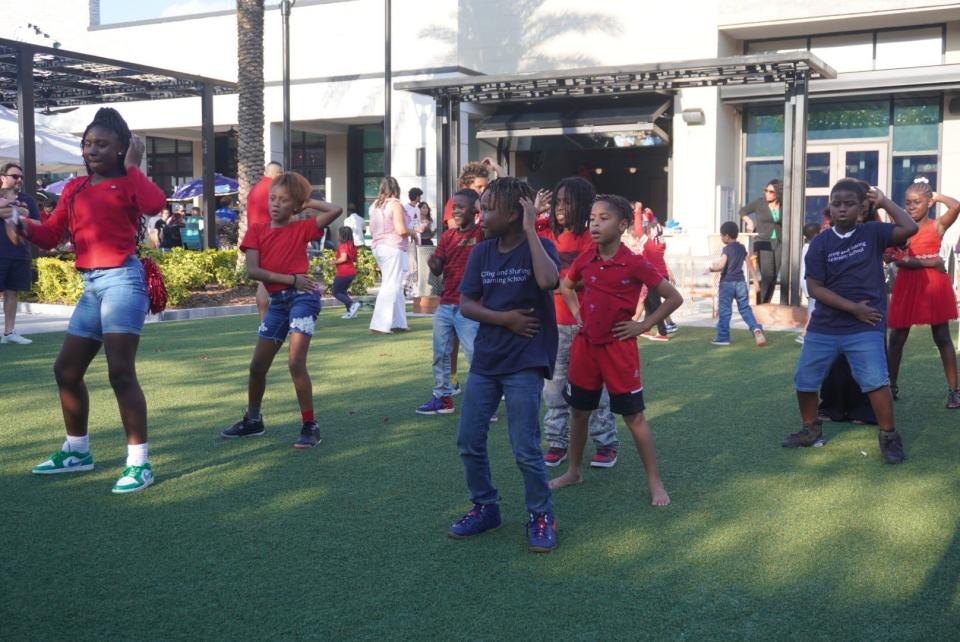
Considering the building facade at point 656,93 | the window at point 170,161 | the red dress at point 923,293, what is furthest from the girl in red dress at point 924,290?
the window at point 170,161

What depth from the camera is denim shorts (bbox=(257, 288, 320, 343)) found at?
242 inches

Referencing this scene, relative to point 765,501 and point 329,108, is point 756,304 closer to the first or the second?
point 765,501

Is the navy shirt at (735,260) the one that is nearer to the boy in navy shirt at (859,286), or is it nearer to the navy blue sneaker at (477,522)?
the boy in navy shirt at (859,286)

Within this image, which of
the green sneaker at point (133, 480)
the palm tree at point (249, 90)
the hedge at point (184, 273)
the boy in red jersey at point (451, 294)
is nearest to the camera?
the green sneaker at point (133, 480)

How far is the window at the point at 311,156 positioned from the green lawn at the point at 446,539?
75.8 ft

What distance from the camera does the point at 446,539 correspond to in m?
4.45

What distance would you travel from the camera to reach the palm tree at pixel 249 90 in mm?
17984

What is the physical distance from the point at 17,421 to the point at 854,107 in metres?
19.4

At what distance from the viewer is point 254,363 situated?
6.25 meters

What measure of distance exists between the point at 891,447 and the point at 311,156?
85.1ft

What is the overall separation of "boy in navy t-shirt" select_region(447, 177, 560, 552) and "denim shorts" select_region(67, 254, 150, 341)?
186 centimetres

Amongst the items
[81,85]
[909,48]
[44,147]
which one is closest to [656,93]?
[909,48]

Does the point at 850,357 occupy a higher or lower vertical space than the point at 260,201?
lower

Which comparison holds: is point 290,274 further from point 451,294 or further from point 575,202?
point 575,202
